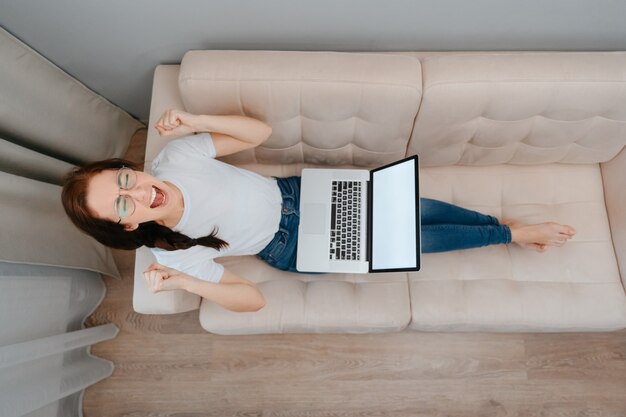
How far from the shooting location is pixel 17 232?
1354 mm

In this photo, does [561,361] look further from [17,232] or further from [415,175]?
[17,232]

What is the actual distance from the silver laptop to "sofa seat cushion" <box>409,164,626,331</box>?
0.24m

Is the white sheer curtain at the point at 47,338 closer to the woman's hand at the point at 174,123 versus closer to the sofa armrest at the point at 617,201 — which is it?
the woman's hand at the point at 174,123

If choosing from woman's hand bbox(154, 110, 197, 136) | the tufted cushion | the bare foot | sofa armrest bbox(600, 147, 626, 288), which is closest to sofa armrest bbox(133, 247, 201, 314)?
woman's hand bbox(154, 110, 197, 136)

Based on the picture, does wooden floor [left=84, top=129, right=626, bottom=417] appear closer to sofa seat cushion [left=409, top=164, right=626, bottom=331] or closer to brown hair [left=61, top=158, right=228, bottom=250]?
sofa seat cushion [left=409, top=164, right=626, bottom=331]

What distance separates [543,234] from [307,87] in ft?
3.26

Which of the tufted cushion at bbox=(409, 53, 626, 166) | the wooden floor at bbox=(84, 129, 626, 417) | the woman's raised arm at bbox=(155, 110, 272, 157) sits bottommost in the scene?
the wooden floor at bbox=(84, 129, 626, 417)

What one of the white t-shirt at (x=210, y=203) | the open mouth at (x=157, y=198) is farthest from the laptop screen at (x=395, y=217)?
the open mouth at (x=157, y=198)

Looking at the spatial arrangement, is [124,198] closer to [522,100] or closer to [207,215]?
[207,215]

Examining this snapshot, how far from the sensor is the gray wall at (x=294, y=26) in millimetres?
1295

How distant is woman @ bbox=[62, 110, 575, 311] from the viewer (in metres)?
1.12

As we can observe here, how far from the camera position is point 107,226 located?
113 cm

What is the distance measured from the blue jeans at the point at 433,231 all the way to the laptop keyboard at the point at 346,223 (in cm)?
14

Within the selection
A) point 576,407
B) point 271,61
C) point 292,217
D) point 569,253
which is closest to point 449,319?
point 569,253
